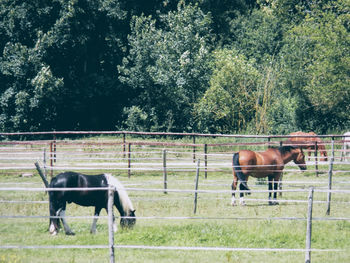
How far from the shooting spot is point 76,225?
35.6ft

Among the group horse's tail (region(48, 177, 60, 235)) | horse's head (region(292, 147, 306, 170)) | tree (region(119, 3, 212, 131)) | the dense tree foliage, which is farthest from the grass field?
tree (region(119, 3, 212, 131))

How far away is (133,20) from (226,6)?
10.8m

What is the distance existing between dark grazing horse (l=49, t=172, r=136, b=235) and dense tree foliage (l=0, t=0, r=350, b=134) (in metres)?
19.4

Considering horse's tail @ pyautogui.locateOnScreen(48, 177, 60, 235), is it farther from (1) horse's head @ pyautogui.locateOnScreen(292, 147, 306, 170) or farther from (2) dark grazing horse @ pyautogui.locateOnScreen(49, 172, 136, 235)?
(1) horse's head @ pyautogui.locateOnScreen(292, 147, 306, 170)

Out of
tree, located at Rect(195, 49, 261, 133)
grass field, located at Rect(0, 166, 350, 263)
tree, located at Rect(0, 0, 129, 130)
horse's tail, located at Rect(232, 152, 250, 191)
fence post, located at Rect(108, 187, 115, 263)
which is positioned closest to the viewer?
fence post, located at Rect(108, 187, 115, 263)

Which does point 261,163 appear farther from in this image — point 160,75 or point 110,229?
point 160,75

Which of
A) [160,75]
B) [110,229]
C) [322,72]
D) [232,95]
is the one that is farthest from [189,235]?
[160,75]

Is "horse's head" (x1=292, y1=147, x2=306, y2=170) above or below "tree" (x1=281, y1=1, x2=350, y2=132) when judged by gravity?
below

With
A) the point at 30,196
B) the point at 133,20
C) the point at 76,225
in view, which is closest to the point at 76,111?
the point at 133,20

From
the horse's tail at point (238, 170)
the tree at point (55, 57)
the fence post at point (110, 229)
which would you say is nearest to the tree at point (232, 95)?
the tree at point (55, 57)

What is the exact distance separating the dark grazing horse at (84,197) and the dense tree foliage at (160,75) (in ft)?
63.8

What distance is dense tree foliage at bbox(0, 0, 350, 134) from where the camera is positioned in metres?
30.4

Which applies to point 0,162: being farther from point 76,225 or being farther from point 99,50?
point 99,50

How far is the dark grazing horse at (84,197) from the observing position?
1006 cm
